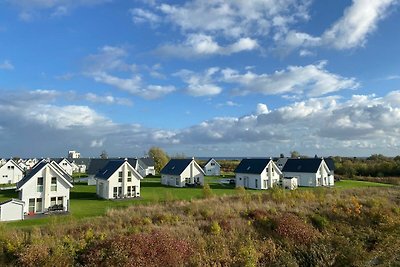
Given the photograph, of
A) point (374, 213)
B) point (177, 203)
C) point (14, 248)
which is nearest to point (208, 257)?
point (14, 248)

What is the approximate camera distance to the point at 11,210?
29.0 m

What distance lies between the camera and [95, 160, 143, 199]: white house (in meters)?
41.6

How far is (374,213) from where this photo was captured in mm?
27875

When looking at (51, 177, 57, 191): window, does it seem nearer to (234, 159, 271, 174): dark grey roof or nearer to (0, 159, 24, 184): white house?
(234, 159, 271, 174): dark grey roof

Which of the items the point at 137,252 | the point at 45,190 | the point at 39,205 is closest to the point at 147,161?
the point at 45,190

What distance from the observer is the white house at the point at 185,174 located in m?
54.7

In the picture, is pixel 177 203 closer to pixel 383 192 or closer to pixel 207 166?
pixel 383 192

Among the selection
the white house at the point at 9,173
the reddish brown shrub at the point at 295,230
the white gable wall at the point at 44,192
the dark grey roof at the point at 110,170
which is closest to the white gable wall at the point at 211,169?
the dark grey roof at the point at 110,170

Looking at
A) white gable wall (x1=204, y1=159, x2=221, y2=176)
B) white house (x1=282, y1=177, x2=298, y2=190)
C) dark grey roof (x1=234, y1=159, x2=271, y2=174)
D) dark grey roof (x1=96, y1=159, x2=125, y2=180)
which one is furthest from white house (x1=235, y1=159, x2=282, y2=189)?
white gable wall (x1=204, y1=159, x2=221, y2=176)

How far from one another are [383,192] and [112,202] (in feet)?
102

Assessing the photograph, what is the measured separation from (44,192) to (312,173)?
4006 cm

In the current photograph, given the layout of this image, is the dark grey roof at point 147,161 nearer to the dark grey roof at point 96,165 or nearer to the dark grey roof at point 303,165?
the dark grey roof at point 96,165

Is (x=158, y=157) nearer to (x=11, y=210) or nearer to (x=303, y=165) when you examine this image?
(x=303, y=165)

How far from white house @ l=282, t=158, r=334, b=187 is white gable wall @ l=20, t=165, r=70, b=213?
125 feet
